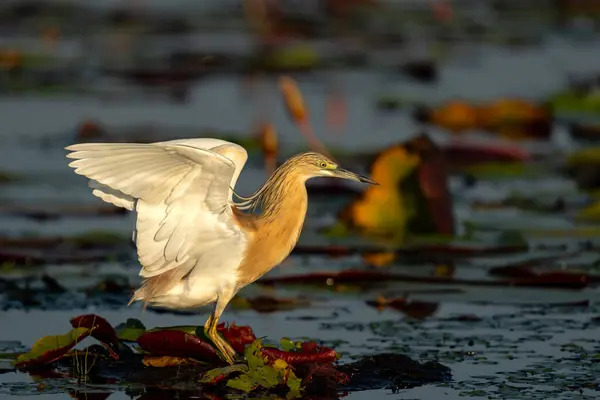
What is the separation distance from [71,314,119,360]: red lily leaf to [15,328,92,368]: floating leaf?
0.06m

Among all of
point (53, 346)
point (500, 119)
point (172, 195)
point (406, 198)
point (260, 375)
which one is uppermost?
point (500, 119)

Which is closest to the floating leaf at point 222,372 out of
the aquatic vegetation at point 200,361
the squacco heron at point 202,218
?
the aquatic vegetation at point 200,361

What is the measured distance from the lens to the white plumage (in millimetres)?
6957

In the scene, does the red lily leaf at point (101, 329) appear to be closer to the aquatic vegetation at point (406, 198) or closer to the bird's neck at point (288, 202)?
the bird's neck at point (288, 202)

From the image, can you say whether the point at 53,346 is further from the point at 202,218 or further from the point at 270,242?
the point at 270,242

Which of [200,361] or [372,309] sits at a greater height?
[372,309]

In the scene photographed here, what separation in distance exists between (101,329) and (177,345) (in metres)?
0.45

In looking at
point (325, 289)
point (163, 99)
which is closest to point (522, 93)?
point (163, 99)

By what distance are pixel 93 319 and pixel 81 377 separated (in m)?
0.32

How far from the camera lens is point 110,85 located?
1764 cm

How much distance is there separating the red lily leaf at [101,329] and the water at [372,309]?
382 millimetres

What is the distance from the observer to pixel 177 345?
7645mm

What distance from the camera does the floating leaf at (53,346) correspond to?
7676mm

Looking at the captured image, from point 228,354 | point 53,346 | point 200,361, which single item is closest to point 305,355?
point 228,354
